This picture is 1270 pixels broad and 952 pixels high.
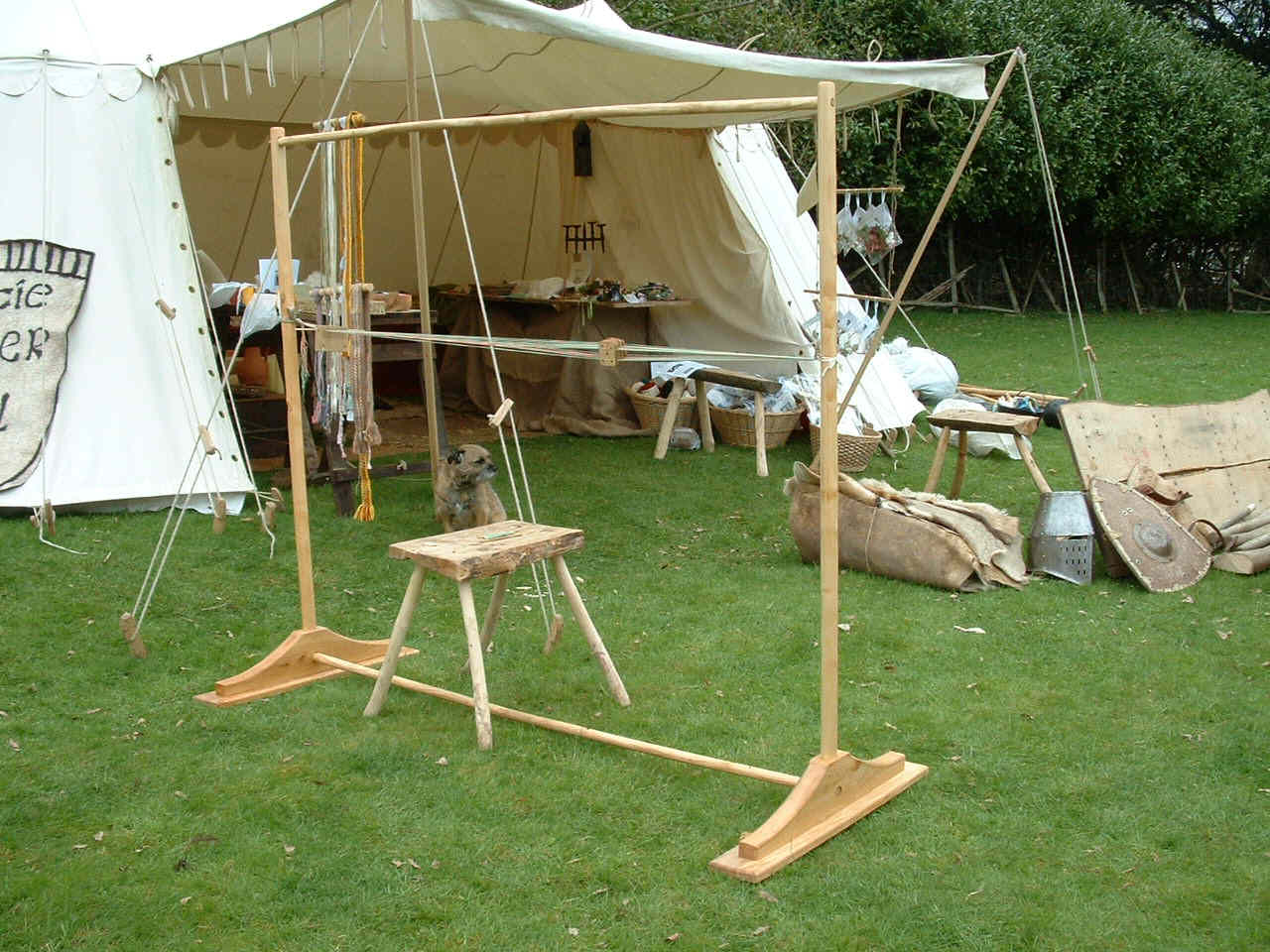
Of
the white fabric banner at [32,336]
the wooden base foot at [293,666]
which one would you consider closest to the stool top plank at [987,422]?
the wooden base foot at [293,666]

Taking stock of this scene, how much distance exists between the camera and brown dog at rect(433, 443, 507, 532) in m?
4.71

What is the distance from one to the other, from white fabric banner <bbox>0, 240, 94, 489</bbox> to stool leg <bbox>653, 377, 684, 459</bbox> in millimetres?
2876

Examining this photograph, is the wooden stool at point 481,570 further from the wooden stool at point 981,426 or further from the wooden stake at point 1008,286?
the wooden stake at point 1008,286

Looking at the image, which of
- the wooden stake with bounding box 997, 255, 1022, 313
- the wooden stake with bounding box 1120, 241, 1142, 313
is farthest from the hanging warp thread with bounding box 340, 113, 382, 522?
the wooden stake with bounding box 1120, 241, 1142, 313

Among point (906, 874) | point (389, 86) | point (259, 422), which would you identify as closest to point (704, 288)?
point (389, 86)

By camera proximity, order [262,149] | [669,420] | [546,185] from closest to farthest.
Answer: [669,420] → [262,149] → [546,185]

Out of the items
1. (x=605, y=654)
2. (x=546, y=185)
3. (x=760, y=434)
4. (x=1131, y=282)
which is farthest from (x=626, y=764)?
(x=1131, y=282)

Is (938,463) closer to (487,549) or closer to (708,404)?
(708,404)

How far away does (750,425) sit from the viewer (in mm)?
6938

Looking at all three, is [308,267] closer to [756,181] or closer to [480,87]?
[480,87]

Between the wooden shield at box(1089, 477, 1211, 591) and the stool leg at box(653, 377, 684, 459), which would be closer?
the wooden shield at box(1089, 477, 1211, 591)

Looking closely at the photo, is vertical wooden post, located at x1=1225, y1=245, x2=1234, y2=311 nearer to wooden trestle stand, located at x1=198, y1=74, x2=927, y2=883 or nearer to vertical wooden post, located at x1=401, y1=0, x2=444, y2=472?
vertical wooden post, located at x1=401, y1=0, x2=444, y2=472

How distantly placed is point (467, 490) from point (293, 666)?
125 centimetres

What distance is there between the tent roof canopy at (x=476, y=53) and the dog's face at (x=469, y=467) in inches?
57.9
